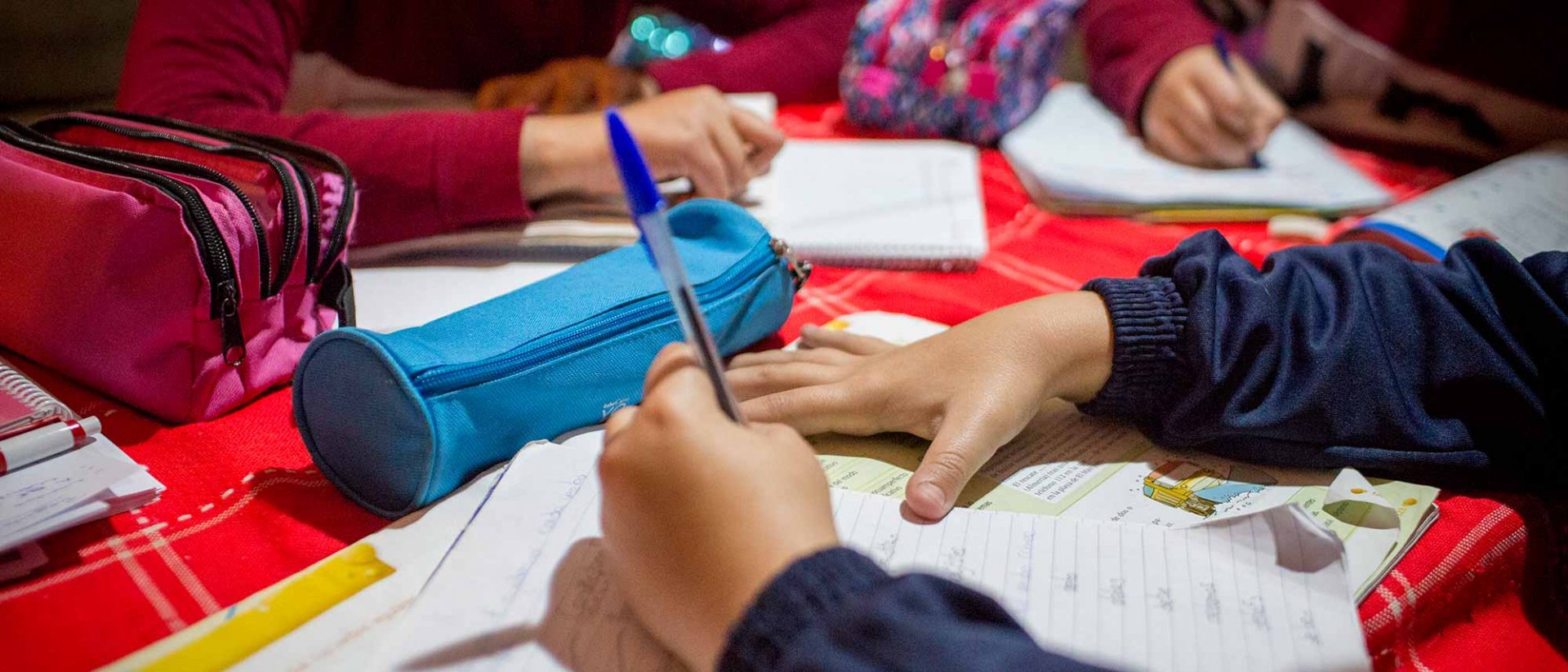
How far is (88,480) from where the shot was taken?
18.8 inches

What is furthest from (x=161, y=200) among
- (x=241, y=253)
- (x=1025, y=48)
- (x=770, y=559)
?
(x=1025, y=48)

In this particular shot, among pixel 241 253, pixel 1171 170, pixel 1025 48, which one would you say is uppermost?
pixel 241 253

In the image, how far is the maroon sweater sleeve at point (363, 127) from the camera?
764 mm

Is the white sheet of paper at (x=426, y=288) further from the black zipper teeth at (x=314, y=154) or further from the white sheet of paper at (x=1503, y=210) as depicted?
the white sheet of paper at (x=1503, y=210)

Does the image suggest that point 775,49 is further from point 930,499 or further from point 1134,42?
point 930,499

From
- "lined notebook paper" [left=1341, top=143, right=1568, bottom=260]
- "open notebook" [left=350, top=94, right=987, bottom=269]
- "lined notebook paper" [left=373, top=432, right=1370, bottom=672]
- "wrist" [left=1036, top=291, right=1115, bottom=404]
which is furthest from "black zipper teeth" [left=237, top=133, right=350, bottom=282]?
"lined notebook paper" [left=1341, top=143, right=1568, bottom=260]

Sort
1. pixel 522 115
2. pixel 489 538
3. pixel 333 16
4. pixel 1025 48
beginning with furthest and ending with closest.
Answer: pixel 1025 48, pixel 333 16, pixel 522 115, pixel 489 538

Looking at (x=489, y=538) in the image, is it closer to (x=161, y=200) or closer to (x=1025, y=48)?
(x=161, y=200)

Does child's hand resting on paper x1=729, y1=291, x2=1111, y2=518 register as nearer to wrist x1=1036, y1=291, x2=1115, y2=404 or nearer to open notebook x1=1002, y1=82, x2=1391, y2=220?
wrist x1=1036, y1=291, x2=1115, y2=404

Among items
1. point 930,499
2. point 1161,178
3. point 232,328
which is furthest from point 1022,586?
point 1161,178

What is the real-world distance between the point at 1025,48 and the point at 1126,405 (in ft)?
2.21

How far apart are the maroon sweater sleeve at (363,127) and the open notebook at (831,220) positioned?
2cm

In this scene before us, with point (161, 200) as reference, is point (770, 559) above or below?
below

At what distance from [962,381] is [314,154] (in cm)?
46
